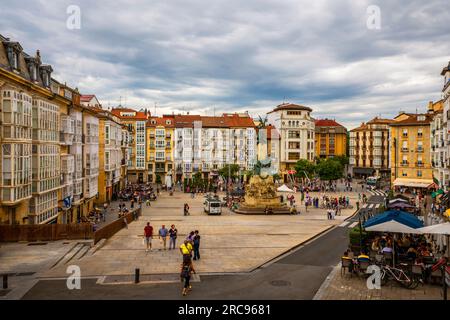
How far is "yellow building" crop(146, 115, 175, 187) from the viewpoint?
99062 millimetres

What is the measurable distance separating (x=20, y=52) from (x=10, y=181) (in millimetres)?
10842

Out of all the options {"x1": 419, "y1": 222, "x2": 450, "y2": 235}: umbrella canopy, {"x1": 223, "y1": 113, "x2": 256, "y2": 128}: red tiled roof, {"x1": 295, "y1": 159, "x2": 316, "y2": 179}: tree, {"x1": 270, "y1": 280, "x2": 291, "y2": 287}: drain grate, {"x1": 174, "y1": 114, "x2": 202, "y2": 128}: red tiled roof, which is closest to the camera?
{"x1": 419, "y1": 222, "x2": 450, "y2": 235}: umbrella canopy

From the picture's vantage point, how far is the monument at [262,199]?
47062mm

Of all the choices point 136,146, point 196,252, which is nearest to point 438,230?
point 196,252

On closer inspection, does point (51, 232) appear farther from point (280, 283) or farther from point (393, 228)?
point (393, 228)

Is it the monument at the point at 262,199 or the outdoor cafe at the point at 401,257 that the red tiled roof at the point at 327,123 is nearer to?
the monument at the point at 262,199

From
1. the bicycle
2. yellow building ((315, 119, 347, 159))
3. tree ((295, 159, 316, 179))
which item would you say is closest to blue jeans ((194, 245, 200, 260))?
the bicycle

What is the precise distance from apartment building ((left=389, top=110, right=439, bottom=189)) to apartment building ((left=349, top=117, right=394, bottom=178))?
1120 inches

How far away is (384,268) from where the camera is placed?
1675 cm

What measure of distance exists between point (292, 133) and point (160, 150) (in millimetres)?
33873

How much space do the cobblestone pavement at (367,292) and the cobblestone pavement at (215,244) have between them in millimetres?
4648

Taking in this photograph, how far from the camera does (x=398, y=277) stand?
16.2 metres

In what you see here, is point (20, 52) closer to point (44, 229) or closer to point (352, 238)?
point (44, 229)

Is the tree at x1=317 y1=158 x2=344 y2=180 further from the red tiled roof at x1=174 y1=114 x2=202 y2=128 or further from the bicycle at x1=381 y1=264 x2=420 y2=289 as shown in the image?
the bicycle at x1=381 y1=264 x2=420 y2=289
